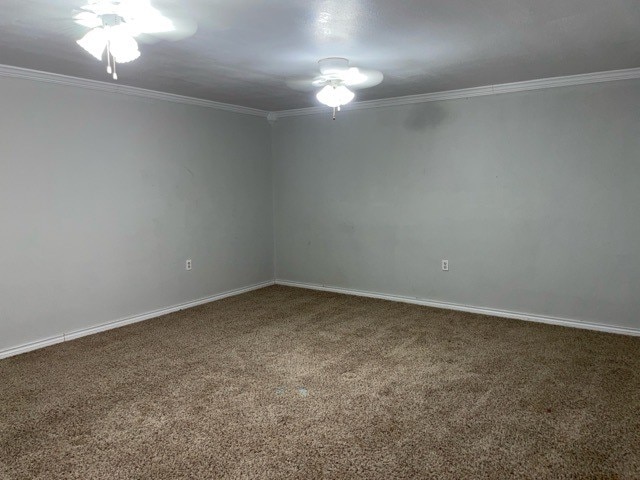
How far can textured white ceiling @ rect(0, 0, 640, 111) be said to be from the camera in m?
2.31

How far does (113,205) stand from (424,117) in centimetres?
317

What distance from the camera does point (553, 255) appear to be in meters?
4.25

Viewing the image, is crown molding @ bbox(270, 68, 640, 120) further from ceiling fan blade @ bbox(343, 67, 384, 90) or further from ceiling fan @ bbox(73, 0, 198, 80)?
ceiling fan @ bbox(73, 0, 198, 80)

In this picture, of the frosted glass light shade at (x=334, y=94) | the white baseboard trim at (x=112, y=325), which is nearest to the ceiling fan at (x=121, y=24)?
the frosted glass light shade at (x=334, y=94)

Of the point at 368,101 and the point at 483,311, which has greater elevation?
the point at 368,101

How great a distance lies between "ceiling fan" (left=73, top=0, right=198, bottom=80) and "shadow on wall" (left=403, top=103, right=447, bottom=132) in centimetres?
285

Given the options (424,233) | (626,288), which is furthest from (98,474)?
(626,288)

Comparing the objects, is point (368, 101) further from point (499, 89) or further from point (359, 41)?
point (359, 41)

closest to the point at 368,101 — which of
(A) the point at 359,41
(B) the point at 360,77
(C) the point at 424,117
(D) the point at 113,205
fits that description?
(C) the point at 424,117

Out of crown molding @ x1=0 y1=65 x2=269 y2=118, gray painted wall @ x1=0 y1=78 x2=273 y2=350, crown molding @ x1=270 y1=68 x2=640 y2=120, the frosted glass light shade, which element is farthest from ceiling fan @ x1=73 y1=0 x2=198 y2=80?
crown molding @ x1=270 y1=68 x2=640 y2=120

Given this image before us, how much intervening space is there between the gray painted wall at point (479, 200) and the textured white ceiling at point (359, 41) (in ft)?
1.63

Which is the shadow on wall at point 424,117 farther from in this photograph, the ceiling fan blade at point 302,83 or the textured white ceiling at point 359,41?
the ceiling fan blade at point 302,83

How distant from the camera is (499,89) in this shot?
170 inches

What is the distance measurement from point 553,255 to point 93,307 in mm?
4188
